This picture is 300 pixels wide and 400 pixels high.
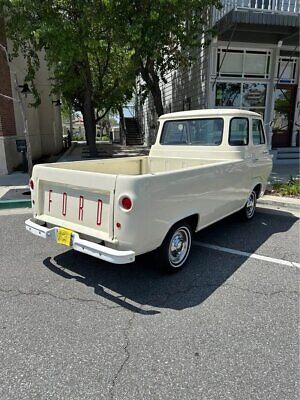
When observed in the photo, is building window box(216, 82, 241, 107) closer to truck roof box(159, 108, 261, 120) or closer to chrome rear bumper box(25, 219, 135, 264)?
truck roof box(159, 108, 261, 120)

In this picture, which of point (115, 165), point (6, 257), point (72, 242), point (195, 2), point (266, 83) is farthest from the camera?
point (266, 83)

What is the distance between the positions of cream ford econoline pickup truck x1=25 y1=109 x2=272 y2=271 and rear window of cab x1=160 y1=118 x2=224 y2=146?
0.02m

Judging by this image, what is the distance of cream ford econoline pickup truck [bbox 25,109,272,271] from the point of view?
119 inches

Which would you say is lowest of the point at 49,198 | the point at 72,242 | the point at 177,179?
the point at 72,242

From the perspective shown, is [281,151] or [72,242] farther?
[281,151]

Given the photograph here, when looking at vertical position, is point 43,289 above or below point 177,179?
below

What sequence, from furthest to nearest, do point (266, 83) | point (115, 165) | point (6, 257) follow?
point (266, 83) → point (115, 165) → point (6, 257)

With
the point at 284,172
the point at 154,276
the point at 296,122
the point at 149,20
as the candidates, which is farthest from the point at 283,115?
the point at 154,276

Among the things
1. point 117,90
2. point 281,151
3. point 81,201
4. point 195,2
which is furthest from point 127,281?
point 117,90

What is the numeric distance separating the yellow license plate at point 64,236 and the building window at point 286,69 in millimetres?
11783

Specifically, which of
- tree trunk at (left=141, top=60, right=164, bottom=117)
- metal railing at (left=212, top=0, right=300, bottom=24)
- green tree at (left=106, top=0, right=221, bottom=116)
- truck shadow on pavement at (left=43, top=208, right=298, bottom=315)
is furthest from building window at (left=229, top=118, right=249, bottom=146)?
metal railing at (left=212, top=0, right=300, bottom=24)

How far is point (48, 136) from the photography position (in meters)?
17.3

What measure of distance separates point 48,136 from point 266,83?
11.5 metres

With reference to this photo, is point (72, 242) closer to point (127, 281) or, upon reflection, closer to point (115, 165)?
point (127, 281)
